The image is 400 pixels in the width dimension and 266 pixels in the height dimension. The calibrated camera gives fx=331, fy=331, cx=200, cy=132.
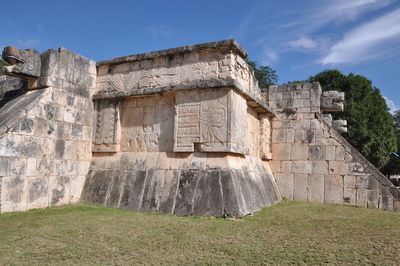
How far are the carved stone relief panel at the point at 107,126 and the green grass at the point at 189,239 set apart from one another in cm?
188

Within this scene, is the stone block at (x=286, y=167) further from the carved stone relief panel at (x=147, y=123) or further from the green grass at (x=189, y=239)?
the carved stone relief panel at (x=147, y=123)

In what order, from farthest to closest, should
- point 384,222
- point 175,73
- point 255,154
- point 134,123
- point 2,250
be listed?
point 255,154 < point 134,123 < point 175,73 < point 384,222 < point 2,250

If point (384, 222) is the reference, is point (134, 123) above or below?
above

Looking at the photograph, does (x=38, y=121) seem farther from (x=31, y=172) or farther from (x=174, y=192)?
(x=174, y=192)

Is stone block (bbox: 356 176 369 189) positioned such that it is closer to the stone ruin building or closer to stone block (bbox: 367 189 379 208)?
the stone ruin building

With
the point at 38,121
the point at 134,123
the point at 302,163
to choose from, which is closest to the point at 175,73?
the point at 134,123

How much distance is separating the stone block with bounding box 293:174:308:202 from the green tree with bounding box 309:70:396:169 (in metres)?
13.1

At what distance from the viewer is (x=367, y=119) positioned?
21.1 meters

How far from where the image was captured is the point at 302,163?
9.25 metres

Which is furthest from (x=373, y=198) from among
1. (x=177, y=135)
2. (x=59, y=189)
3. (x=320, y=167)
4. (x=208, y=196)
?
(x=59, y=189)

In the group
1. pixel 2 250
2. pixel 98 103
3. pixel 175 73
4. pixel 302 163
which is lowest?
pixel 2 250

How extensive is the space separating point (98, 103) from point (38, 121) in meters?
1.65

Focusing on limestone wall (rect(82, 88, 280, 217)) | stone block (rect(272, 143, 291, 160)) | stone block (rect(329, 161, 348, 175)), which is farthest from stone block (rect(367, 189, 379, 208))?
limestone wall (rect(82, 88, 280, 217))

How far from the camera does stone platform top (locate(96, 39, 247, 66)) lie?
22.3ft
